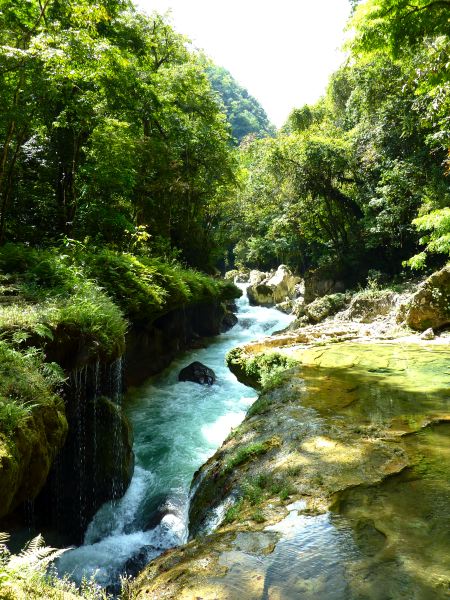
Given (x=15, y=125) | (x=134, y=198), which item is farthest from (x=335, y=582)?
(x=134, y=198)

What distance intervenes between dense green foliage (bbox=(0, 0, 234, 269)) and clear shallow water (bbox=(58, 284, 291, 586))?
5.25 m

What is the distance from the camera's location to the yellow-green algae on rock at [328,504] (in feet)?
8.07

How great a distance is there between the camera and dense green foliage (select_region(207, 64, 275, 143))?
6531 centimetres

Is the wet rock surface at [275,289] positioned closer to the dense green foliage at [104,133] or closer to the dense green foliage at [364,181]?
the dense green foliage at [364,181]

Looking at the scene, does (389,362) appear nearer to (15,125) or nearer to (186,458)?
(186,458)

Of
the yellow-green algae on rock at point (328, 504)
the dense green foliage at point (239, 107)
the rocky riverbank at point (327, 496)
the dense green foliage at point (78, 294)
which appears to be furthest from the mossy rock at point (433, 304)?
the dense green foliage at point (239, 107)

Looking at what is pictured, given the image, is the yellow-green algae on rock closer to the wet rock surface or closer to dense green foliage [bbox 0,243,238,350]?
dense green foliage [bbox 0,243,238,350]

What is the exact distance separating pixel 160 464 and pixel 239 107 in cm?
7217

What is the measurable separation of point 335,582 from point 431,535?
843 mm

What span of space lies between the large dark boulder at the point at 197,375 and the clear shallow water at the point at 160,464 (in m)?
0.24

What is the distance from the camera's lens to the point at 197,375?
1350 cm

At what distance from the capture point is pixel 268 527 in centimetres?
313

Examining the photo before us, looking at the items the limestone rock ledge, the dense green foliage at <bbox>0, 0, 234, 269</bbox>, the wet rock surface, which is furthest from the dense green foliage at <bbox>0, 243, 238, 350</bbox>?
the wet rock surface

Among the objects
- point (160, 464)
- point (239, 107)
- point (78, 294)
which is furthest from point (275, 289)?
point (239, 107)
